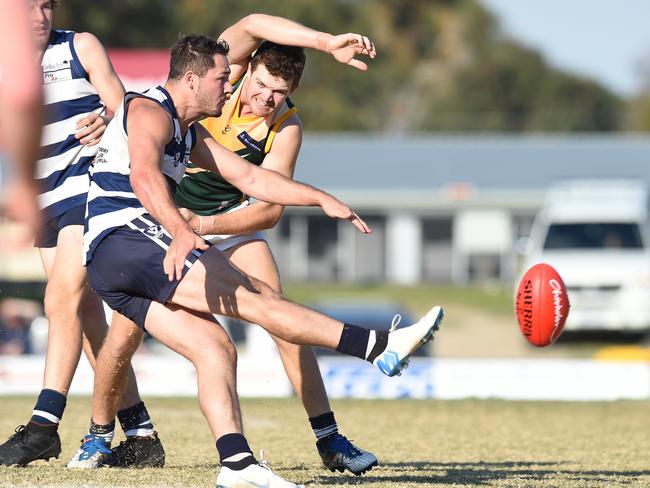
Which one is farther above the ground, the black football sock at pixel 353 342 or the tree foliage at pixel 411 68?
the tree foliage at pixel 411 68

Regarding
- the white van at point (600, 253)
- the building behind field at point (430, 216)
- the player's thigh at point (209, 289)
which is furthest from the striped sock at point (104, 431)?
the building behind field at point (430, 216)

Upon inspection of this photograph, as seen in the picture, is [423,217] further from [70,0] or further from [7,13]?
[7,13]

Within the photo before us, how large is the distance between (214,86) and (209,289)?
2.77 feet

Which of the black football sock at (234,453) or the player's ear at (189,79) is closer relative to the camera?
the black football sock at (234,453)

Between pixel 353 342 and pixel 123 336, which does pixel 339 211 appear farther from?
pixel 123 336

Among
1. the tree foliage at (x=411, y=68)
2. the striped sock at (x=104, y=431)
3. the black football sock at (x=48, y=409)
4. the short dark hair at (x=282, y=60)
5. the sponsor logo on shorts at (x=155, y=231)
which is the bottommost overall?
the striped sock at (x=104, y=431)

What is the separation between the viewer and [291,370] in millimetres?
6199

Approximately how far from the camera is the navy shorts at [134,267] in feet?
16.6

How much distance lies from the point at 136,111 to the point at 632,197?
17.0 m

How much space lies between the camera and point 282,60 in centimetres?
579

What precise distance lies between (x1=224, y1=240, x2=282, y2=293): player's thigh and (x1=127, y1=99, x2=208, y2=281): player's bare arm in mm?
1134

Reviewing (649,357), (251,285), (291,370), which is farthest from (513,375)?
(251,285)

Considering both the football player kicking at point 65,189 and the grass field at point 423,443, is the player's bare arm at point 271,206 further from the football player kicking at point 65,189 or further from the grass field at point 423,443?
the grass field at point 423,443

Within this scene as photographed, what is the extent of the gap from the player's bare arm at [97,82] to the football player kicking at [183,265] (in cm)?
64
